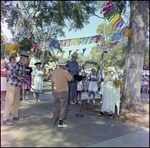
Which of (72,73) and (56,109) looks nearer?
(56,109)

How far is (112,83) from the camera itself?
6.38m

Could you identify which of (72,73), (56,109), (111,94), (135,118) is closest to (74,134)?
(56,109)

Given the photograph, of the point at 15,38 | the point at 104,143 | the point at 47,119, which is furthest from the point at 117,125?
the point at 15,38

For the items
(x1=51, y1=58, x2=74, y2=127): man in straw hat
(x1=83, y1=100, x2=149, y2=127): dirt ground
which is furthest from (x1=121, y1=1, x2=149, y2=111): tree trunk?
(x1=51, y1=58, x2=74, y2=127): man in straw hat

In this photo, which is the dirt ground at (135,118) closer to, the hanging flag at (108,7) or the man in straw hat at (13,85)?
the man in straw hat at (13,85)

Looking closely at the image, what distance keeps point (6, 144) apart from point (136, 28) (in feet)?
19.7

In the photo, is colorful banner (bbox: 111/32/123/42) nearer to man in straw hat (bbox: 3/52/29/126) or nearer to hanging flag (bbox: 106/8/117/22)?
hanging flag (bbox: 106/8/117/22)

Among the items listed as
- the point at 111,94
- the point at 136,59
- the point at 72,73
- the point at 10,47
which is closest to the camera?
the point at 111,94

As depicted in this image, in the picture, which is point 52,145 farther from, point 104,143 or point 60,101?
point 60,101

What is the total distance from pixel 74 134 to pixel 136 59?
4074 mm

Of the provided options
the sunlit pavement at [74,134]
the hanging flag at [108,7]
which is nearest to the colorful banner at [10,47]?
the hanging flag at [108,7]

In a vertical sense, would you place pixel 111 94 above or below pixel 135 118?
above

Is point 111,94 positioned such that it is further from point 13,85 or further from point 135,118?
point 13,85

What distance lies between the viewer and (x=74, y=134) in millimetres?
4473
